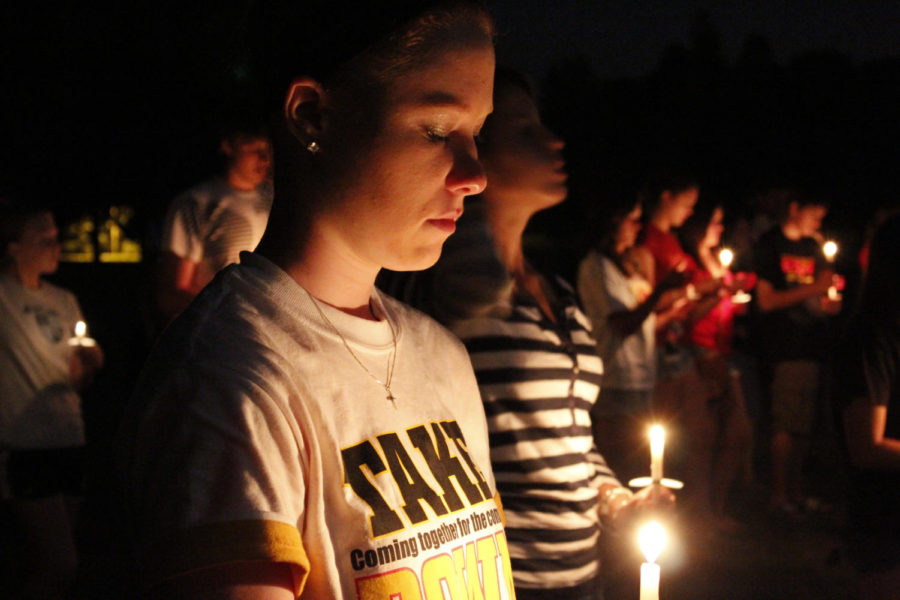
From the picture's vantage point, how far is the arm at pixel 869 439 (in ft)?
10.8

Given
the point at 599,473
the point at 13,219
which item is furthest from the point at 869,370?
the point at 13,219

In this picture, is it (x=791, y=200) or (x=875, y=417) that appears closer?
(x=875, y=417)

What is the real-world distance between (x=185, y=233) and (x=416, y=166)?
3.08 metres

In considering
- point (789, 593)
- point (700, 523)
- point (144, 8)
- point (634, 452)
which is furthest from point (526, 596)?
point (144, 8)

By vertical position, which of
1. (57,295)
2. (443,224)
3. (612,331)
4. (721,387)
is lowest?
(721,387)

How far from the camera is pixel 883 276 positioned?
346cm

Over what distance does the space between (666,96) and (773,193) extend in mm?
33209

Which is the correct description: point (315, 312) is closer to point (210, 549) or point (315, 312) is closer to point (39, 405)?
point (210, 549)

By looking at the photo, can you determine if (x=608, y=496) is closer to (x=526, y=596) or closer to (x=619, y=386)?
(x=526, y=596)

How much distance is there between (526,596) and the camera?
2662 mm

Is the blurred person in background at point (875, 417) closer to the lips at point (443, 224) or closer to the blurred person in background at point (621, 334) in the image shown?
the blurred person in background at point (621, 334)

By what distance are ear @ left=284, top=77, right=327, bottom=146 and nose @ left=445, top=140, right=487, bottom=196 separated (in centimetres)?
23

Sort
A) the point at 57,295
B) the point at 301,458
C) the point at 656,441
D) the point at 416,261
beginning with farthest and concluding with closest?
the point at 57,295 → the point at 656,441 → the point at 416,261 → the point at 301,458

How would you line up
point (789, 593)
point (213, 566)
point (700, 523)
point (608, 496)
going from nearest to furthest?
point (213, 566)
point (608, 496)
point (789, 593)
point (700, 523)
